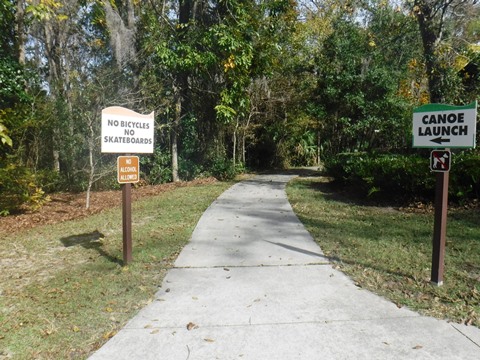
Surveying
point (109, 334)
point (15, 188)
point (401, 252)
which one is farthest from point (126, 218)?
point (15, 188)

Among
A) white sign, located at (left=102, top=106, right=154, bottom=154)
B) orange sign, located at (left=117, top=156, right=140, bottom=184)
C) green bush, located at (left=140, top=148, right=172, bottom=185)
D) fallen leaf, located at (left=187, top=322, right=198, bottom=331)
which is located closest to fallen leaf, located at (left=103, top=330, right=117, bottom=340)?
fallen leaf, located at (left=187, top=322, right=198, bottom=331)

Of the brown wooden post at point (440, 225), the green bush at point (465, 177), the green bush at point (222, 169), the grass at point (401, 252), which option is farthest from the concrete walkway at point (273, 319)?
the green bush at point (222, 169)

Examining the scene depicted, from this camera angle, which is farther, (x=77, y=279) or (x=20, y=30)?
(x=20, y=30)

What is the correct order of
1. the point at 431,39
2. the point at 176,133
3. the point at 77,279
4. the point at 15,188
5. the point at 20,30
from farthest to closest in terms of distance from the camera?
the point at 176,133, the point at 20,30, the point at 431,39, the point at 15,188, the point at 77,279

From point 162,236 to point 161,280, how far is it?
83.0 inches

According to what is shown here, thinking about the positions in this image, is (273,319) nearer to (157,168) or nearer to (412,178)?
(412,178)

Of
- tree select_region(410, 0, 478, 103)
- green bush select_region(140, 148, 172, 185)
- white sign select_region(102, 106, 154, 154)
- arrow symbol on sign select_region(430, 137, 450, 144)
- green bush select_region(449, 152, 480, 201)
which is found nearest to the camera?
arrow symbol on sign select_region(430, 137, 450, 144)

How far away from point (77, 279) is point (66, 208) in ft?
18.6

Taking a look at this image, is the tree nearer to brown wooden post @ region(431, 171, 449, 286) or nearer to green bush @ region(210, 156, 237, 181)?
brown wooden post @ region(431, 171, 449, 286)

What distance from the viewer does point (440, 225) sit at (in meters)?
4.21

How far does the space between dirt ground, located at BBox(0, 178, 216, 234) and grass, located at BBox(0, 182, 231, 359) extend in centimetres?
67

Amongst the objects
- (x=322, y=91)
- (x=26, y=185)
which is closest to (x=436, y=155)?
(x=26, y=185)

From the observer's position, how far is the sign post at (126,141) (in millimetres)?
4617

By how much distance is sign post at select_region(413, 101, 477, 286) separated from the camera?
389 cm
